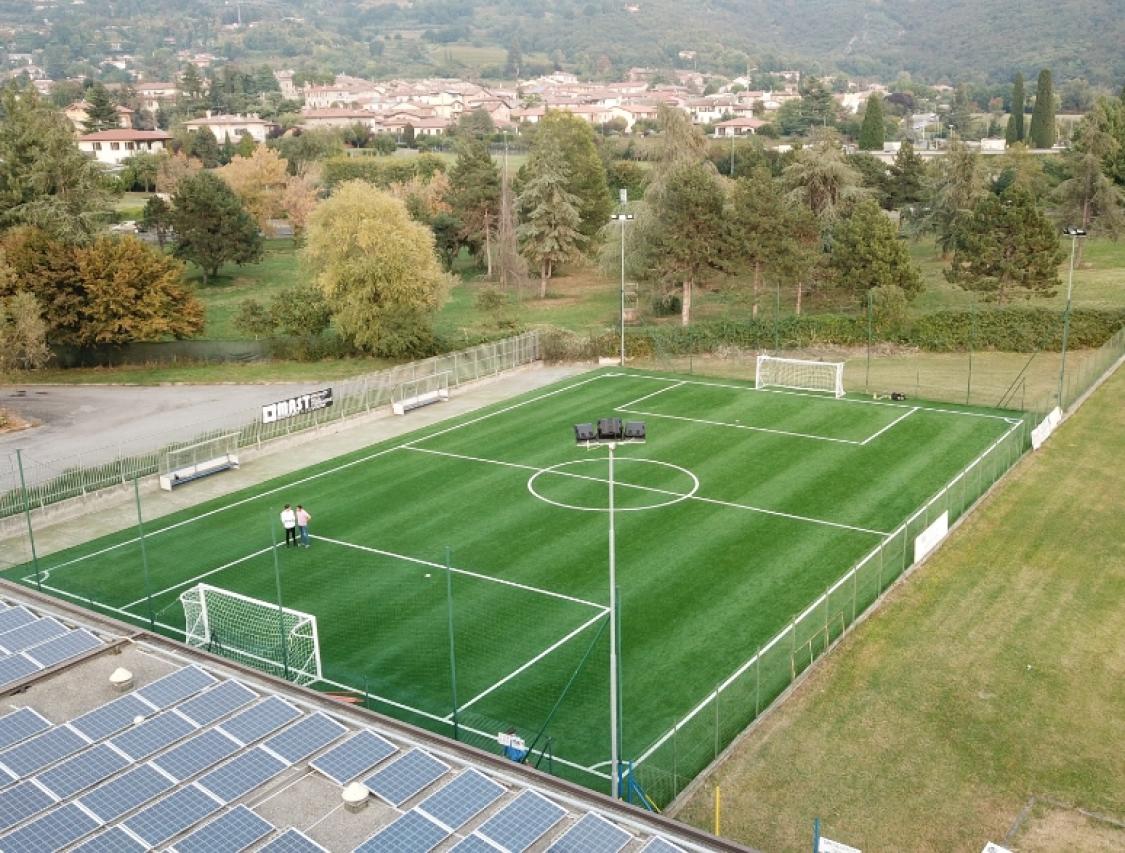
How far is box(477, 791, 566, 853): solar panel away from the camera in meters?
13.1

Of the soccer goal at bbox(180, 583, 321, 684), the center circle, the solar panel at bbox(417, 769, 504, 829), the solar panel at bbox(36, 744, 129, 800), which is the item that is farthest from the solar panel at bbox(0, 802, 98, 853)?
the center circle

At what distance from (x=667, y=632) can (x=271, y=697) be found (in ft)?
33.6

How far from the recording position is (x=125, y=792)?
14336 millimetres

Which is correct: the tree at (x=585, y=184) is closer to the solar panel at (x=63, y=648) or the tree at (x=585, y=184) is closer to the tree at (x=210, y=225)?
the tree at (x=210, y=225)

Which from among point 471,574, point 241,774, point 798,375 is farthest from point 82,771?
point 798,375

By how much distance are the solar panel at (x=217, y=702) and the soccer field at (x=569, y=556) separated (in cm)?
410

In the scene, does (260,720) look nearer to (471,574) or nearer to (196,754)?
(196,754)

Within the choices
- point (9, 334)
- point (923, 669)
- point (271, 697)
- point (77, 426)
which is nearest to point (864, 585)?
point (923, 669)

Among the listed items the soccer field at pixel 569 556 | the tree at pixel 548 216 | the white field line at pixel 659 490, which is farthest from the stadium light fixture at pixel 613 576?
the tree at pixel 548 216

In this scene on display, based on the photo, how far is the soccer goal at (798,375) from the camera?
1818 inches

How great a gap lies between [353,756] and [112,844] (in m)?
3.19

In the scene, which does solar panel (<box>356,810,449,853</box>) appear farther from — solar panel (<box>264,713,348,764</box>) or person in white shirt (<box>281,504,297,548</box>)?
person in white shirt (<box>281,504,297,548</box>)

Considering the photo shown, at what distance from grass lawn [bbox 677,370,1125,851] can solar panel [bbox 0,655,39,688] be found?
427 inches

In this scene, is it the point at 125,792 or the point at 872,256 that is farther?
the point at 872,256
